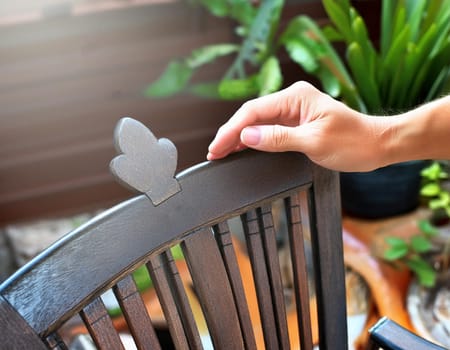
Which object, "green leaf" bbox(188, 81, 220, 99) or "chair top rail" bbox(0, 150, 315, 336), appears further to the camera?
"green leaf" bbox(188, 81, 220, 99)

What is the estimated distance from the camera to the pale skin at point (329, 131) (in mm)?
626

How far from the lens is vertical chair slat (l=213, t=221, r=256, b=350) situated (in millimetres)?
640

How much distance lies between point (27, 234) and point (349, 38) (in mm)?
1225

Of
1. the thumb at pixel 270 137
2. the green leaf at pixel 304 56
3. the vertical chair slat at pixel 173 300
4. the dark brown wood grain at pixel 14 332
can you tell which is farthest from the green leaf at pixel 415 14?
the dark brown wood grain at pixel 14 332

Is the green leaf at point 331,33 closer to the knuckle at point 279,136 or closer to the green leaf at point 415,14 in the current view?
the green leaf at point 415,14

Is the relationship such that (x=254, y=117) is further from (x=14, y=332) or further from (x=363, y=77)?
(x=363, y=77)

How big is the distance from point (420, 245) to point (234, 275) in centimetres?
80

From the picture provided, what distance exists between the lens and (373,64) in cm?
134

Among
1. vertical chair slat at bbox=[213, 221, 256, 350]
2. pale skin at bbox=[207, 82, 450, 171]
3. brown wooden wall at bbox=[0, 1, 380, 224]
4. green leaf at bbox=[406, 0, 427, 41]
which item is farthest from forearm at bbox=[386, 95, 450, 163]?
brown wooden wall at bbox=[0, 1, 380, 224]

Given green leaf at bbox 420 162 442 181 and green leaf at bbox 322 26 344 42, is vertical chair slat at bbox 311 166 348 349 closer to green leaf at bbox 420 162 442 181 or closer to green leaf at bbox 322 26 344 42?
green leaf at bbox 420 162 442 181

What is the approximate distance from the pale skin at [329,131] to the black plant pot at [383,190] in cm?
65

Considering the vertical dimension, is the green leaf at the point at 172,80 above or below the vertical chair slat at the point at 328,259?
above

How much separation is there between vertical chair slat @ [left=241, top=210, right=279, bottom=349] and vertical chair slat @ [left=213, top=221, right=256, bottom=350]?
24mm

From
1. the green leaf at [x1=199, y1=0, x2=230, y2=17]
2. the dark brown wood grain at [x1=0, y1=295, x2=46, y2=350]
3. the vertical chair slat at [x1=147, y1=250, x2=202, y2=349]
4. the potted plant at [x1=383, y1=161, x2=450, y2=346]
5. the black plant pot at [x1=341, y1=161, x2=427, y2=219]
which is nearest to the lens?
the dark brown wood grain at [x1=0, y1=295, x2=46, y2=350]
